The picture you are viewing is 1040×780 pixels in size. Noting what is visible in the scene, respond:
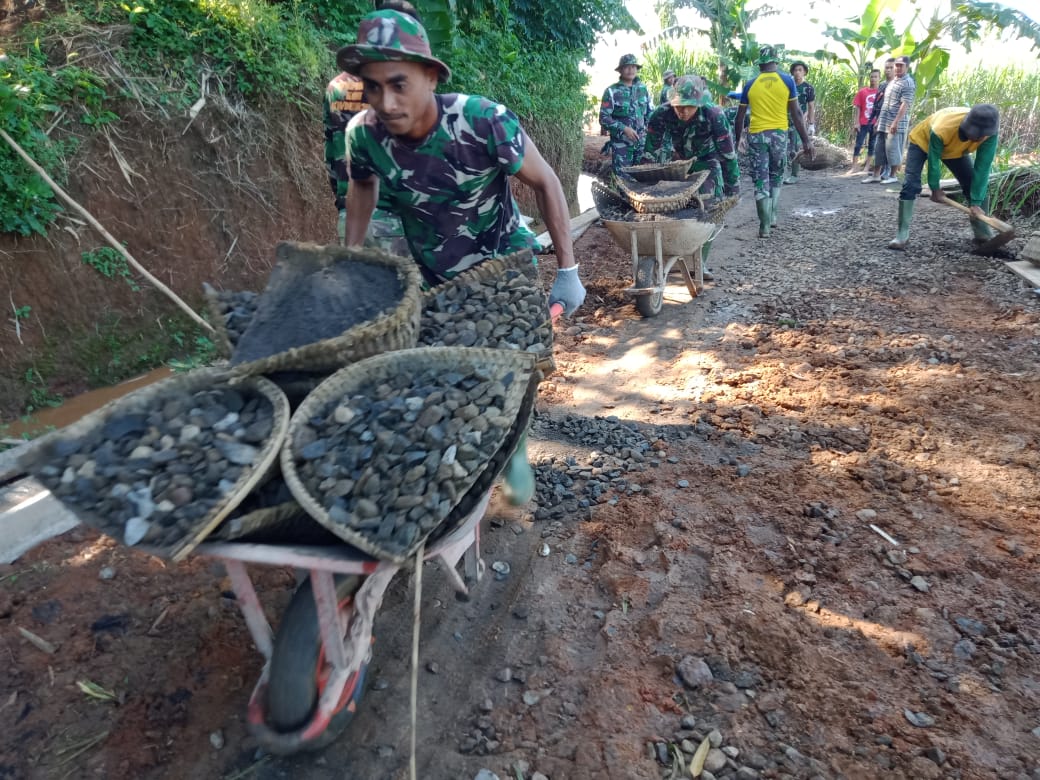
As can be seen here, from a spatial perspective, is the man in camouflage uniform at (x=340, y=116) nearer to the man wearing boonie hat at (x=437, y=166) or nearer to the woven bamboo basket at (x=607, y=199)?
the man wearing boonie hat at (x=437, y=166)

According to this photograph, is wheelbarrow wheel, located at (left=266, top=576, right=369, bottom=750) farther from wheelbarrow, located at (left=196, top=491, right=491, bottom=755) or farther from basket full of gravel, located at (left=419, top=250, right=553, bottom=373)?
basket full of gravel, located at (left=419, top=250, right=553, bottom=373)

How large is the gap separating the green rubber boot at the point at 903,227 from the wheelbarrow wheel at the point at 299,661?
24.1 feet

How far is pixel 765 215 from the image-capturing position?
786 centimetres

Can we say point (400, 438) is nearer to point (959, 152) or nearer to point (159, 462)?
point (159, 462)

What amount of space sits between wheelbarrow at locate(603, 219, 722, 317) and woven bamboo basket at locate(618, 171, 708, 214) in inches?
11.0

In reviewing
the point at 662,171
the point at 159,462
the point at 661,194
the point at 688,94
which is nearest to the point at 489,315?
the point at 159,462

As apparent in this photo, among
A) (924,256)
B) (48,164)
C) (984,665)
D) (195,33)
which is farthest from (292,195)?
(924,256)

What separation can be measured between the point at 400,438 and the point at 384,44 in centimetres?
143

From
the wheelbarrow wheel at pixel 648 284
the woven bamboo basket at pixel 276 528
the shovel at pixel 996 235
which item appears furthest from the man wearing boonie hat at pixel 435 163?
the shovel at pixel 996 235

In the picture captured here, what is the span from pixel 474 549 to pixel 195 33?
4736 mm

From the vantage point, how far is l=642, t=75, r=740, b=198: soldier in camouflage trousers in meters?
5.98

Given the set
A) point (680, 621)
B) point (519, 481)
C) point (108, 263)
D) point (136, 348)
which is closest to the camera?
point (680, 621)

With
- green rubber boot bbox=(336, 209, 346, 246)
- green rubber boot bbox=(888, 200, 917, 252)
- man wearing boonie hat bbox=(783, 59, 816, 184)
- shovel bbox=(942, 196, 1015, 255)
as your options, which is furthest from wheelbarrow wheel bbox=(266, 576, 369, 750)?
man wearing boonie hat bbox=(783, 59, 816, 184)

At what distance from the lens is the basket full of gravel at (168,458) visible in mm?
1251
